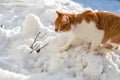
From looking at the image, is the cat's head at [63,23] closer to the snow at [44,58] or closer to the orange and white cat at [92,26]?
the orange and white cat at [92,26]

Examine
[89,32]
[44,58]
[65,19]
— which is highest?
[65,19]

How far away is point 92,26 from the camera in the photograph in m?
3.05

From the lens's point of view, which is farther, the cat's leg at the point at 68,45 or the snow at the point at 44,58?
the cat's leg at the point at 68,45

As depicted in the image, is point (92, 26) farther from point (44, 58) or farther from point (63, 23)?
point (44, 58)

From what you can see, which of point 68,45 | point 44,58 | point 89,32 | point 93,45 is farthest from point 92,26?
point 44,58

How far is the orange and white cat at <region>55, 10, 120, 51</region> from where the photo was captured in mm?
3033

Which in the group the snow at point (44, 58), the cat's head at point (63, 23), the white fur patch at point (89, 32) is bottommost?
the snow at point (44, 58)

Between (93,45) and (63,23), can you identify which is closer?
(63,23)

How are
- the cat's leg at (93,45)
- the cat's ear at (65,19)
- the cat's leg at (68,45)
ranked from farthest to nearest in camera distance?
1. the cat's leg at (68,45)
2. the cat's leg at (93,45)
3. the cat's ear at (65,19)

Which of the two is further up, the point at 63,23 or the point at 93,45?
the point at 63,23

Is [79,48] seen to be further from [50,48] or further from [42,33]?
[42,33]

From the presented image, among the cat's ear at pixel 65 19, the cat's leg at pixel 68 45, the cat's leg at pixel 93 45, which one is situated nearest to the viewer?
the cat's ear at pixel 65 19

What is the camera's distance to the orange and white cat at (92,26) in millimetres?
3033

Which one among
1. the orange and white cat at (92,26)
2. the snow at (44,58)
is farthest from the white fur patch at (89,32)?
the snow at (44,58)
